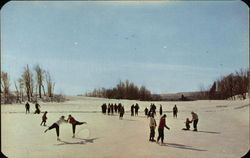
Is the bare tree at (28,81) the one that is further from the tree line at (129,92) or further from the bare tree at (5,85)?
the tree line at (129,92)

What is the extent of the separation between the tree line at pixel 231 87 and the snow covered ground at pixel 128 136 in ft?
1.52

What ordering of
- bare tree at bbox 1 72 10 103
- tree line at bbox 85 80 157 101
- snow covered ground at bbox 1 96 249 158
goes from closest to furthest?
snow covered ground at bbox 1 96 249 158
bare tree at bbox 1 72 10 103
tree line at bbox 85 80 157 101

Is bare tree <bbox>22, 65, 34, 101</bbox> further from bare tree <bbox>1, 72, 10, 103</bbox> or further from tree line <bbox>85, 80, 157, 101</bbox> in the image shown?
tree line <bbox>85, 80, 157, 101</bbox>

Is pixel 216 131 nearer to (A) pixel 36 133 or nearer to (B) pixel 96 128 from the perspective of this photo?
(B) pixel 96 128

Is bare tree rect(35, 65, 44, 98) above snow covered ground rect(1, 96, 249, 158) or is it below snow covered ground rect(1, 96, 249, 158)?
above

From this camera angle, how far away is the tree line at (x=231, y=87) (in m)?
15.6

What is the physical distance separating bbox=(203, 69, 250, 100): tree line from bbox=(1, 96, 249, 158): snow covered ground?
18.2 inches

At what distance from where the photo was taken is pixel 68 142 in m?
13.9

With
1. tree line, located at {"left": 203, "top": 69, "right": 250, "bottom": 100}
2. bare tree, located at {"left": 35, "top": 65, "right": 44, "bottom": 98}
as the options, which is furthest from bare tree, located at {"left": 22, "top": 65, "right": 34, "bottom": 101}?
tree line, located at {"left": 203, "top": 69, "right": 250, "bottom": 100}

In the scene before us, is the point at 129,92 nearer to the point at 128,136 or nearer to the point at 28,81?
the point at 128,136

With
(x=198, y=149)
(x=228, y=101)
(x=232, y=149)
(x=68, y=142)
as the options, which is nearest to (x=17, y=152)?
(x=68, y=142)

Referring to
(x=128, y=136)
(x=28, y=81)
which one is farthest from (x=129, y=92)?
(x=28, y=81)

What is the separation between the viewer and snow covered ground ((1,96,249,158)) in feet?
42.0

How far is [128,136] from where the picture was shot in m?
15.6
